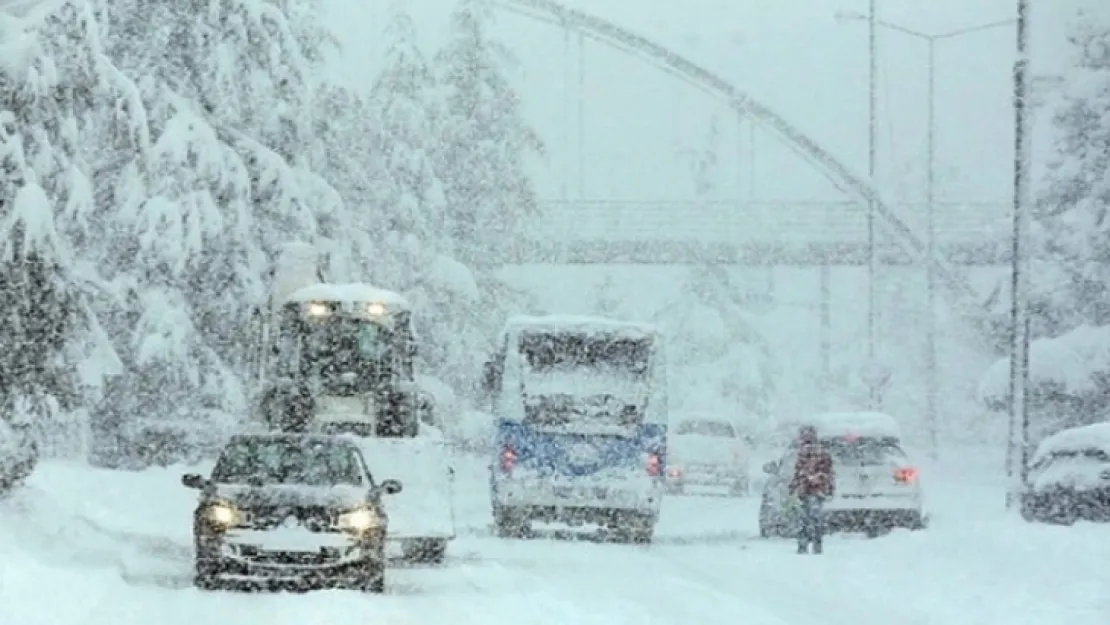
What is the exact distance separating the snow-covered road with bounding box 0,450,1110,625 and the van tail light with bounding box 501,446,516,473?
1048mm

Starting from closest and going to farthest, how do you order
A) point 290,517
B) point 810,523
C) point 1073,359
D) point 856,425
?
1. point 290,517
2. point 810,523
3. point 856,425
4. point 1073,359

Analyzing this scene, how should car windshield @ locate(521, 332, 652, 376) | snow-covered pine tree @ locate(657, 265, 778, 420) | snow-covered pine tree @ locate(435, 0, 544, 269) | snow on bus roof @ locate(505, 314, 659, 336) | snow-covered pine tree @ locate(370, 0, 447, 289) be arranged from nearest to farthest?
car windshield @ locate(521, 332, 652, 376) < snow on bus roof @ locate(505, 314, 659, 336) < snow-covered pine tree @ locate(370, 0, 447, 289) < snow-covered pine tree @ locate(435, 0, 544, 269) < snow-covered pine tree @ locate(657, 265, 778, 420)

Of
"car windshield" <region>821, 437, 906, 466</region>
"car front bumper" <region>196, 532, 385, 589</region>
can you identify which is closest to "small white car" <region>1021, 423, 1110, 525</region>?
"car windshield" <region>821, 437, 906, 466</region>

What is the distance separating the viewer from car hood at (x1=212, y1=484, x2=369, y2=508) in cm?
1877

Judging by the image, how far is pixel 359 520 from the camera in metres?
18.9

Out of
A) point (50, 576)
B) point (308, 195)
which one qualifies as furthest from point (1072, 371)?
point (50, 576)

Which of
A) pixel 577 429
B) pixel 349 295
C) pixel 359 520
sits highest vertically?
pixel 349 295

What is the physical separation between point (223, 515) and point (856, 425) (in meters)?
12.4

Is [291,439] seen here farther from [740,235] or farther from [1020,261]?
[740,235]

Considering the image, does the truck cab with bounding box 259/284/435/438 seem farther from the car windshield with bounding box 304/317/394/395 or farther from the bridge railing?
the bridge railing

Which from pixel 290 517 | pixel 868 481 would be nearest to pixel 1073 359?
pixel 868 481

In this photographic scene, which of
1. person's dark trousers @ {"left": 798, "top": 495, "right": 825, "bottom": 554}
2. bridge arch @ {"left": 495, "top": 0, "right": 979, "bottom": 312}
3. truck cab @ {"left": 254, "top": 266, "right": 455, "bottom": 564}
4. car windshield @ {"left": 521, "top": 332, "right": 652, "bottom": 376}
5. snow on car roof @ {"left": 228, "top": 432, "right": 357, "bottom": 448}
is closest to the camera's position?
snow on car roof @ {"left": 228, "top": 432, "right": 357, "bottom": 448}

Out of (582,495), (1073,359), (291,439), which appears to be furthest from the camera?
(1073,359)

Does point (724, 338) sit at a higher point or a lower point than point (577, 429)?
lower
